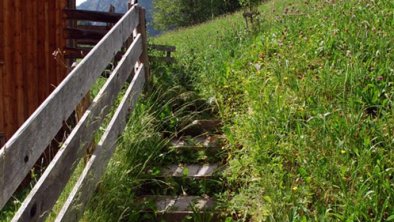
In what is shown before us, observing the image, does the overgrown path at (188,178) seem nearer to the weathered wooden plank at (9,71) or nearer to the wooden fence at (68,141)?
the wooden fence at (68,141)

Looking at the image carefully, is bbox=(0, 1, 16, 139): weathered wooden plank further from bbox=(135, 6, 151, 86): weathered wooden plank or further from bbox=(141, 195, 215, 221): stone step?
bbox=(141, 195, 215, 221): stone step

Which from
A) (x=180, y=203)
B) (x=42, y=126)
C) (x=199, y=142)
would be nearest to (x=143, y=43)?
(x=199, y=142)

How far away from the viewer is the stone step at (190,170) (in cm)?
511

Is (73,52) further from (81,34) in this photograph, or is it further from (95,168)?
(95,168)

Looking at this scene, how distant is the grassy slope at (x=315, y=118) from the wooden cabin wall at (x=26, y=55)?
2407mm

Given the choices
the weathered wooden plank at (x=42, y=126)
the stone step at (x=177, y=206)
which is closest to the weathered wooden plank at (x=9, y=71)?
the weathered wooden plank at (x=42, y=126)

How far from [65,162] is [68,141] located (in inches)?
6.1

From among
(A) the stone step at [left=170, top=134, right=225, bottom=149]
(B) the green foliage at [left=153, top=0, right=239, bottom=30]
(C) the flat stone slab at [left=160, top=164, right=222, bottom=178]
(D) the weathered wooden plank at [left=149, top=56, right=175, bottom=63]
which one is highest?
(D) the weathered wooden plank at [left=149, top=56, right=175, bottom=63]

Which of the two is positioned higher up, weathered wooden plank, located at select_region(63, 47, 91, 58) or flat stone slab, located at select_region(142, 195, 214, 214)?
weathered wooden plank, located at select_region(63, 47, 91, 58)

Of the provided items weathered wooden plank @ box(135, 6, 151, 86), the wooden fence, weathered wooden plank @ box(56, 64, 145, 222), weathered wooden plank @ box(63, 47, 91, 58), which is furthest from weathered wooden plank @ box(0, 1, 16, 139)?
weathered wooden plank @ box(56, 64, 145, 222)

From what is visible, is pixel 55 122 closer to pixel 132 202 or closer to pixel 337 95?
pixel 132 202

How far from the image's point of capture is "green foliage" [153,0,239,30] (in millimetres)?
41778

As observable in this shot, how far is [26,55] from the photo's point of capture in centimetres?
788

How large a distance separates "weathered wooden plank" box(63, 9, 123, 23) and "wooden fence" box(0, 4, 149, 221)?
296 centimetres
